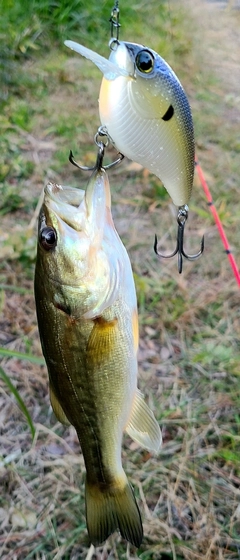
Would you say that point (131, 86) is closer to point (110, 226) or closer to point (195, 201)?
point (110, 226)

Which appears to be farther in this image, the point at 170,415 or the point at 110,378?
the point at 170,415

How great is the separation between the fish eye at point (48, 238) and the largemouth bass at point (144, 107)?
0.23 m

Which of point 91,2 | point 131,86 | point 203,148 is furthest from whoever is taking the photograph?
point 91,2

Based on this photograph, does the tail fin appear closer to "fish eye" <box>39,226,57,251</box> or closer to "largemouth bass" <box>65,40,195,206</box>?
"fish eye" <box>39,226,57,251</box>

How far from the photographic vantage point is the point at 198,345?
249 cm

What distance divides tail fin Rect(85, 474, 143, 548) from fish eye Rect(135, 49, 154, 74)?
0.96m

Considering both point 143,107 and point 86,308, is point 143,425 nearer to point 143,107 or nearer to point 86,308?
point 86,308

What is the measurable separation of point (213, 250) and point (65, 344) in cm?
201

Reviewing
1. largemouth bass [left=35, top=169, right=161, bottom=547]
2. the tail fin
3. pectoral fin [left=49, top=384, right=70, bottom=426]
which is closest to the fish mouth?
largemouth bass [left=35, top=169, right=161, bottom=547]

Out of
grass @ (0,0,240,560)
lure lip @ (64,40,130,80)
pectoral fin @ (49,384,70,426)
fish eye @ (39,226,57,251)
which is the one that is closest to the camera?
lure lip @ (64,40,130,80)

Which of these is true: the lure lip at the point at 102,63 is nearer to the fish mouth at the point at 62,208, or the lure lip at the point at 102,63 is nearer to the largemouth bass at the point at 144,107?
the largemouth bass at the point at 144,107

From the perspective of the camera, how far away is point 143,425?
136 centimetres

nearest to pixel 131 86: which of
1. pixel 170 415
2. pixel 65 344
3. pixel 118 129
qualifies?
pixel 118 129

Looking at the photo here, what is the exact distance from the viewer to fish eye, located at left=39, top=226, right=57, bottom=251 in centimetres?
112
